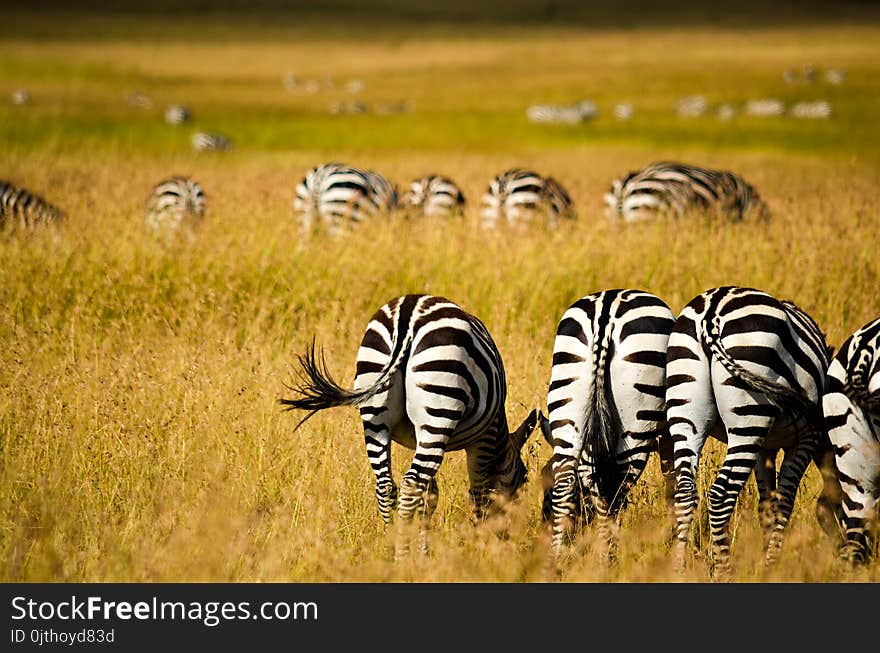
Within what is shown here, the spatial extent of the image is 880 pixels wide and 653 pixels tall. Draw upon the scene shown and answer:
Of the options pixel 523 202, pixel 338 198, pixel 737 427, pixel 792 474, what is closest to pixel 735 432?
pixel 737 427

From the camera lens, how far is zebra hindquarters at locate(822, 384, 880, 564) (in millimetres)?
4648

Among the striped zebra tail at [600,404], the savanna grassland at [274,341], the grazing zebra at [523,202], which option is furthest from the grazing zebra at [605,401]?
the grazing zebra at [523,202]

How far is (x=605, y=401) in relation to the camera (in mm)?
5023

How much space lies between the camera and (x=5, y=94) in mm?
44938

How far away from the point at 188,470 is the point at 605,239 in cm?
755

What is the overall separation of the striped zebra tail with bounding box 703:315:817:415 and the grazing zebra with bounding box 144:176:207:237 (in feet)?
26.5

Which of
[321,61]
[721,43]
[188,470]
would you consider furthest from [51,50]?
[188,470]

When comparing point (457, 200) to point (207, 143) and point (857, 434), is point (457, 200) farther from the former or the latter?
point (207, 143)

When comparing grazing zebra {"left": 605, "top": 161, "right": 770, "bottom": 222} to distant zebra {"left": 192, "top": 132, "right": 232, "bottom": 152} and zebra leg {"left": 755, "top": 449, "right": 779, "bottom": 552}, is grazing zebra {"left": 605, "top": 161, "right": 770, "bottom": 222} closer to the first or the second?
zebra leg {"left": 755, "top": 449, "right": 779, "bottom": 552}

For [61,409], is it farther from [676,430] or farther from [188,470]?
[676,430]

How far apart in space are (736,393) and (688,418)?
0.26m

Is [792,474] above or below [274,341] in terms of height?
below

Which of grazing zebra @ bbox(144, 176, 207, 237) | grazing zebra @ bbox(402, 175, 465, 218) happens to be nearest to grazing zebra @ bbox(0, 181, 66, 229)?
grazing zebra @ bbox(144, 176, 207, 237)

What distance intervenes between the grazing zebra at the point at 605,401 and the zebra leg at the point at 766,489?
591 mm
